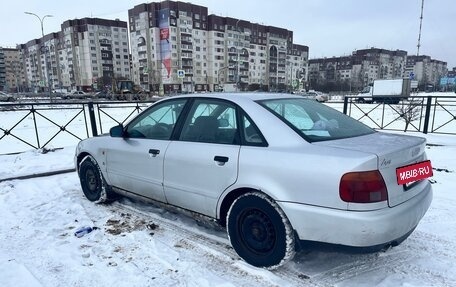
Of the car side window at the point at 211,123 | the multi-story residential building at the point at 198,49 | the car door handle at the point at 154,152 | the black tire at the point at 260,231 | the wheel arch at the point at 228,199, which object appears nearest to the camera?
the black tire at the point at 260,231

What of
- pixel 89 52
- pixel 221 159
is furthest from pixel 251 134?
pixel 89 52

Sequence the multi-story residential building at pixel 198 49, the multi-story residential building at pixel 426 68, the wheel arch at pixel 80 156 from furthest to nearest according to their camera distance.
Answer: the multi-story residential building at pixel 426 68
the multi-story residential building at pixel 198 49
the wheel arch at pixel 80 156

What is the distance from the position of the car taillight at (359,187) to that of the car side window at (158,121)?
188cm

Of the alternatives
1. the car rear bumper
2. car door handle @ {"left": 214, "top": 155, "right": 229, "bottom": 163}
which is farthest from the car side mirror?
the car rear bumper

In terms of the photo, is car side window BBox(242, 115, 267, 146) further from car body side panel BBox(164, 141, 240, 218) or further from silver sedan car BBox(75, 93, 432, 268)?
car body side panel BBox(164, 141, 240, 218)

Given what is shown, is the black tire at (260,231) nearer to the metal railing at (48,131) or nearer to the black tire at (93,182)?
the black tire at (93,182)

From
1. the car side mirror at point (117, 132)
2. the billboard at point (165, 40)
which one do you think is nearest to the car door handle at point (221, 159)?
the car side mirror at point (117, 132)

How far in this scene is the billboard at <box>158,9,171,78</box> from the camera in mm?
65312

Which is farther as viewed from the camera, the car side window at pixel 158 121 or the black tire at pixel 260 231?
the car side window at pixel 158 121

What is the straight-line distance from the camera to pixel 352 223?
2.16m

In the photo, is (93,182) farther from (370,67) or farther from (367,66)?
(370,67)

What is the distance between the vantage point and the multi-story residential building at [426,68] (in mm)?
103406

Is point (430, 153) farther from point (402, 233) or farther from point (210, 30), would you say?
point (210, 30)

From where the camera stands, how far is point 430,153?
6.96 m
